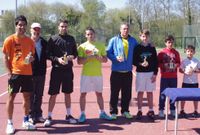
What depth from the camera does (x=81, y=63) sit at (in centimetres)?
874

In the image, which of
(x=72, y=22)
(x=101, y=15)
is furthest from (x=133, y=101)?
(x=101, y=15)

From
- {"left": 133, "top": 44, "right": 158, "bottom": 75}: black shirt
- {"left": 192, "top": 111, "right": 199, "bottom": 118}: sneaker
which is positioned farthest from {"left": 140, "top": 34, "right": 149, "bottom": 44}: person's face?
{"left": 192, "top": 111, "right": 199, "bottom": 118}: sneaker

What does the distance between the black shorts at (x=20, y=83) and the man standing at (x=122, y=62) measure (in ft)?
6.47

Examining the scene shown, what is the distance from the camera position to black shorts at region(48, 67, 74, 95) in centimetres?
852

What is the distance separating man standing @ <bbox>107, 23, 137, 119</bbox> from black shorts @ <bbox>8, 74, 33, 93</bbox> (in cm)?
197

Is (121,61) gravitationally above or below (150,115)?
above

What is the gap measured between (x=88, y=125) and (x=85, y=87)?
824 mm

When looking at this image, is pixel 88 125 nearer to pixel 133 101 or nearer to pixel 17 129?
pixel 17 129

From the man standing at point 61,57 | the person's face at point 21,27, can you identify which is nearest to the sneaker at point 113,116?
the man standing at point 61,57

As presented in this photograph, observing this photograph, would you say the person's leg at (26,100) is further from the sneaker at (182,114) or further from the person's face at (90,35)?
the sneaker at (182,114)

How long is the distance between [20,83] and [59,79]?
0.96 m

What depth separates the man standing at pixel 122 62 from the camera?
8984 millimetres

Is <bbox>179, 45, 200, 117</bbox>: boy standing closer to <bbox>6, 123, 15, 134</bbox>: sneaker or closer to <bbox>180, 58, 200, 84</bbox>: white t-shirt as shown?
<bbox>180, 58, 200, 84</bbox>: white t-shirt

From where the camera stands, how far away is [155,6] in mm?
62000
